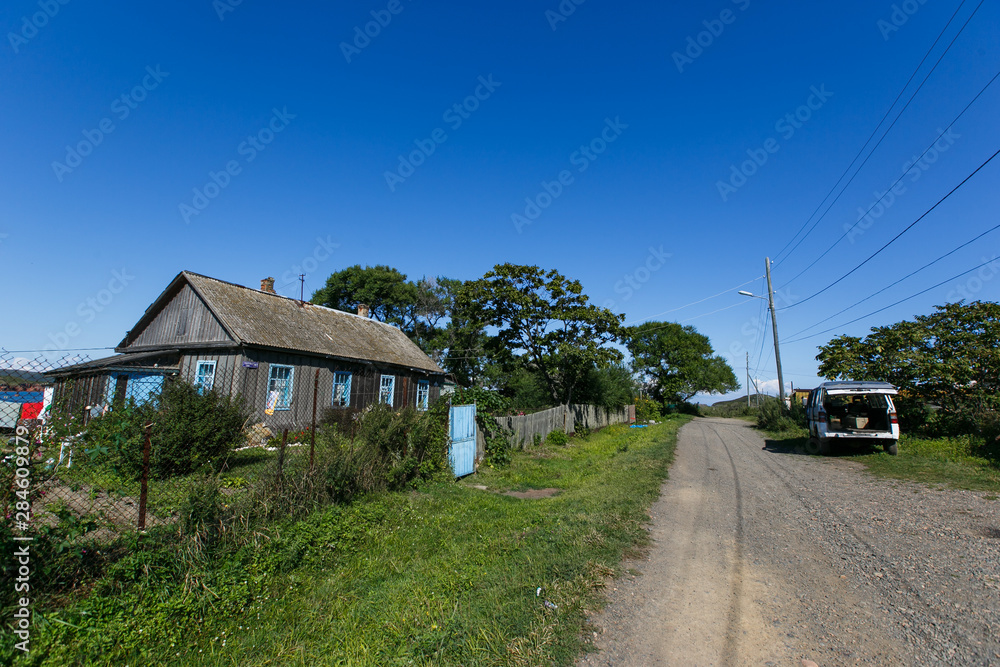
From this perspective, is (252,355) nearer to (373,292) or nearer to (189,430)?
(189,430)

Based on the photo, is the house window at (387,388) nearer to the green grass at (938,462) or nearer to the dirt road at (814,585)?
the dirt road at (814,585)

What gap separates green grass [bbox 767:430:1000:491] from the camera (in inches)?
336

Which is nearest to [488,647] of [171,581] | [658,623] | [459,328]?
[658,623]

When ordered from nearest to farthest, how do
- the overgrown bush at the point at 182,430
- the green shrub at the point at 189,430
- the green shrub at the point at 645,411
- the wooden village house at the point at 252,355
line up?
1. the overgrown bush at the point at 182,430
2. the green shrub at the point at 189,430
3. the wooden village house at the point at 252,355
4. the green shrub at the point at 645,411

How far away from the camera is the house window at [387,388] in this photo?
785 inches

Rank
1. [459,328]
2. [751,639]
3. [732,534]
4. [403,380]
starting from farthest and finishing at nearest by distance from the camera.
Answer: [459,328] → [403,380] → [732,534] → [751,639]

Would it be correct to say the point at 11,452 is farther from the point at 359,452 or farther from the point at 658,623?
the point at 658,623

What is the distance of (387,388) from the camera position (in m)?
20.4

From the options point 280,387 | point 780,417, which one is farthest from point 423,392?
point 780,417

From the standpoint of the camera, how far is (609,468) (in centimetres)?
1130

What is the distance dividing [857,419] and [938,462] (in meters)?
2.14

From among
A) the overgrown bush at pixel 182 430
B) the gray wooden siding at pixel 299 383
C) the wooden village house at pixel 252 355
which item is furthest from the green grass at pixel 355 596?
the gray wooden siding at pixel 299 383

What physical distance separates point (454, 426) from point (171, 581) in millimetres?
6198

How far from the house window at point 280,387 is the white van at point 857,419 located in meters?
16.1
